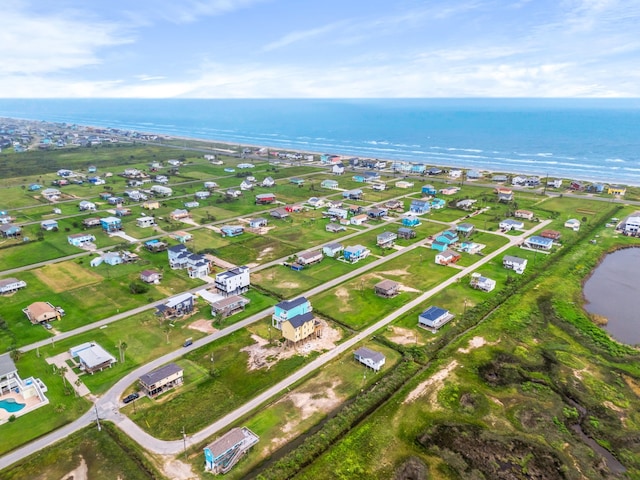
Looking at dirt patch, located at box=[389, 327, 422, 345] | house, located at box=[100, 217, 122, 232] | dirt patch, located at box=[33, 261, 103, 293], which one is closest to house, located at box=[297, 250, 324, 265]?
dirt patch, located at box=[389, 327, 422, 345]

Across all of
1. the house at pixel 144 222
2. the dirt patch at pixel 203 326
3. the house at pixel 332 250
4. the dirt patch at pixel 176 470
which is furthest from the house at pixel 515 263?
the house at pixel 144 222

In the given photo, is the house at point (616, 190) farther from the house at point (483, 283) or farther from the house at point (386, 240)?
the house at point (483, 283)

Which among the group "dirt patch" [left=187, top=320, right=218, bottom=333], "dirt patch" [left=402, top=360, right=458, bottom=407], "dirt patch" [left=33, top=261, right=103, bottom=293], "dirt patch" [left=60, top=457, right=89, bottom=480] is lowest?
"dirt patch" [left=33, top=261, right=103, bottom=293]

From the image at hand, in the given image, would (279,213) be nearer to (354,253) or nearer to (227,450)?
(354,253)

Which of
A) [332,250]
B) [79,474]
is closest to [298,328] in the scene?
[79,474]

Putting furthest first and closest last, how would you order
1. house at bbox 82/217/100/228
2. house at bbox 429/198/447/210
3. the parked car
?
1. house at bbox 429/198/447/210
2. house at bbox 82/217/100/228
3. the parked car

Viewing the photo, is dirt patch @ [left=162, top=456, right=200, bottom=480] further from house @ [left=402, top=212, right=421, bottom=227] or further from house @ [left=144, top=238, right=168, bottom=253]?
house @ [left=402, top=212, right=421, bottom=227]

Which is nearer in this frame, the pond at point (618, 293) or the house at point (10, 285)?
the pond at point (618, 293)
